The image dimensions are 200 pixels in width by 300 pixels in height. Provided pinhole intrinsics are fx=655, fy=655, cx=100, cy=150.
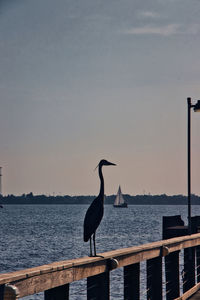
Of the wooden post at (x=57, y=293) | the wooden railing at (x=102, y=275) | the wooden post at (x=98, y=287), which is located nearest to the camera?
the wooden railing at (x=102, y=275)

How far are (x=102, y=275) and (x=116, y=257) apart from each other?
0.30 m

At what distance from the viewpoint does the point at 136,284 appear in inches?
332

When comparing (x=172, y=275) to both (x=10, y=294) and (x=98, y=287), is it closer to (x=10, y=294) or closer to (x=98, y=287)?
(x=98, y=287)

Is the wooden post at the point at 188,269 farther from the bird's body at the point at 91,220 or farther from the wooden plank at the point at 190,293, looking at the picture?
the bird's body at the point at 91,220

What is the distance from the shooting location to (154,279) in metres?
9.34

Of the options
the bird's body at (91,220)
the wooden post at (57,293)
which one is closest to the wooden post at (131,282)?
the bird's body at (91,220)

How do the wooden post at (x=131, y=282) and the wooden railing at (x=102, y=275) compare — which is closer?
the wooden railing at (x=102, y=275)

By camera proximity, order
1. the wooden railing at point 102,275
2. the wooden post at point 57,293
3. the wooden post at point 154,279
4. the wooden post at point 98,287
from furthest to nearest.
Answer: the wooden post at point 154,279
the wooden post at point 98,287
the wooden post at point 57,293
the wooden railing at point 102,275

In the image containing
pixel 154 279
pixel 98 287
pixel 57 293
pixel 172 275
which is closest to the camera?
pixel 57 293

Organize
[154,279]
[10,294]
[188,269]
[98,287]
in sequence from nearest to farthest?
1. [10,294]
2. [98,287]
3. [154,279]
4. [188,269]

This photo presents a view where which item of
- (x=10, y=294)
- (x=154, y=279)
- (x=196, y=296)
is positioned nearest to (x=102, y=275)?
(x=154, y=279)

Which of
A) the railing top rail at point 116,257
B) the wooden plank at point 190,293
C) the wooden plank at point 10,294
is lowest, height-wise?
the wooden plank at point 190,293

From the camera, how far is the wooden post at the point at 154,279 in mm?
9273

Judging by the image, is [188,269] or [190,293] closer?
[190,293]
